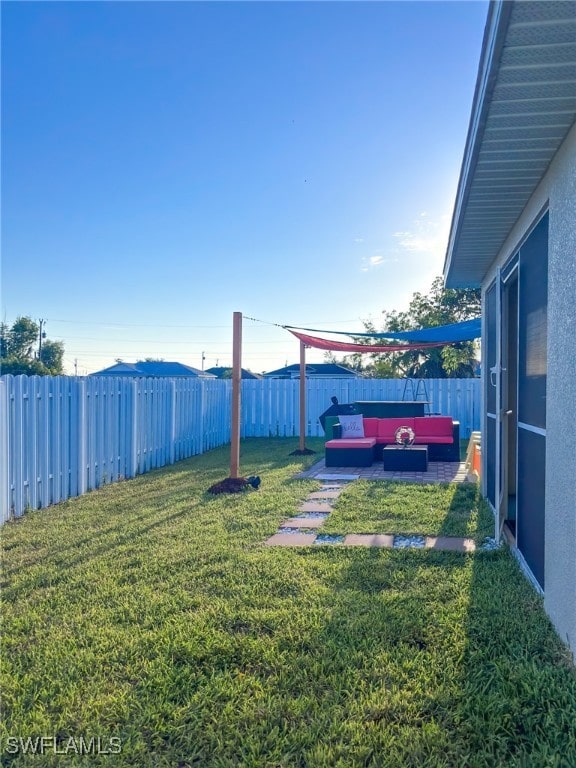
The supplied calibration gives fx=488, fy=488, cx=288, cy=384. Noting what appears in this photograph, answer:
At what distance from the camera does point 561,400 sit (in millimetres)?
2756

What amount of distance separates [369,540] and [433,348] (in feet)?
59.4

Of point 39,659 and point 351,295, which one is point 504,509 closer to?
point 39,659

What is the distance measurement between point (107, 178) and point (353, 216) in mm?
5008

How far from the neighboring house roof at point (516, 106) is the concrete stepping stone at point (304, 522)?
328 cm

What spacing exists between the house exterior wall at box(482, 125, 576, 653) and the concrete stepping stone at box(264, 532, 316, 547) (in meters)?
2.08

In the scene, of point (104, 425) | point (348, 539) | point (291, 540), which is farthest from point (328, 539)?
point (104, 425)

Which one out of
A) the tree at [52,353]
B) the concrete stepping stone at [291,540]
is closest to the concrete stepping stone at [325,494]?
the concrete stepping stone at [291,540]

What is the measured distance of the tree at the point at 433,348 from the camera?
21750 millimetres

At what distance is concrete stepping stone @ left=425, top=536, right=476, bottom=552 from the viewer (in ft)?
14.0

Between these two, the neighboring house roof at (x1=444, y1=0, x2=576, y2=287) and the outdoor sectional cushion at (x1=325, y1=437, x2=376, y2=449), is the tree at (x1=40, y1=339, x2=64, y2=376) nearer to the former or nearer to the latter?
the outdoor sectional cushion at (x1=325, y1=437, x2=376, y2=449)

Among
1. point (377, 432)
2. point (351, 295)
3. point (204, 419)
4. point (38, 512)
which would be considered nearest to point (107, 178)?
point (204, 419)

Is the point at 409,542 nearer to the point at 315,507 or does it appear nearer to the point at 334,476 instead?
the point at 315,507

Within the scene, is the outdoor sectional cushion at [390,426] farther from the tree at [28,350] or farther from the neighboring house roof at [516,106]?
the tree at [28,350]

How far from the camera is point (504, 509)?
4.80 metres
